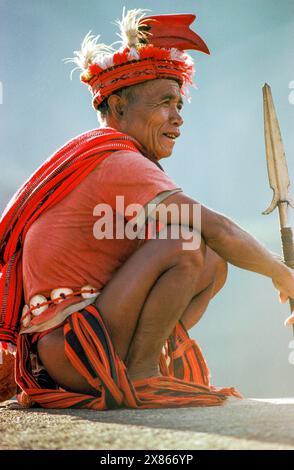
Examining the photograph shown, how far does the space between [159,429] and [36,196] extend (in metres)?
1.19

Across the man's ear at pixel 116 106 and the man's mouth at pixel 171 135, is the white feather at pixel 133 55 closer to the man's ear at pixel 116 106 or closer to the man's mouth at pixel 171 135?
the man's ear at pixel 116 106

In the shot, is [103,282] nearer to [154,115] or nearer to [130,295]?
[130,295]

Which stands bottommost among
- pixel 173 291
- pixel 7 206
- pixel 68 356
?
pixel 68 356

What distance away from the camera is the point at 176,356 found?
236 cm

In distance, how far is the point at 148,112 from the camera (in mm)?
2787

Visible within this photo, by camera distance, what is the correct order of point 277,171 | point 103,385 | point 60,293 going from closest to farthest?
1. point 103,385
2. point 60,293
3. point 277,171

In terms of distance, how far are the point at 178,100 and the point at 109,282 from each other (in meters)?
1.17

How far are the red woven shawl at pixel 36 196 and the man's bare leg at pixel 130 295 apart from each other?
0.29 meters

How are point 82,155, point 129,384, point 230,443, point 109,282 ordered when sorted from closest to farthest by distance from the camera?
point 230,443
point 129,384
point 109,282
point 82,155

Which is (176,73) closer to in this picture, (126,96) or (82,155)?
(126,96)

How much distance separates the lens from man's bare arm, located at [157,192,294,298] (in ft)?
7.11

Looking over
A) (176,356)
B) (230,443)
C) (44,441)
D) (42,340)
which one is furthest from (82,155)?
→ (230,443)

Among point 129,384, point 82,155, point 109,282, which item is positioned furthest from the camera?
point 82,155

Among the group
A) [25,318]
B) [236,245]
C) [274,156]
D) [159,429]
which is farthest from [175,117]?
[159,429]
